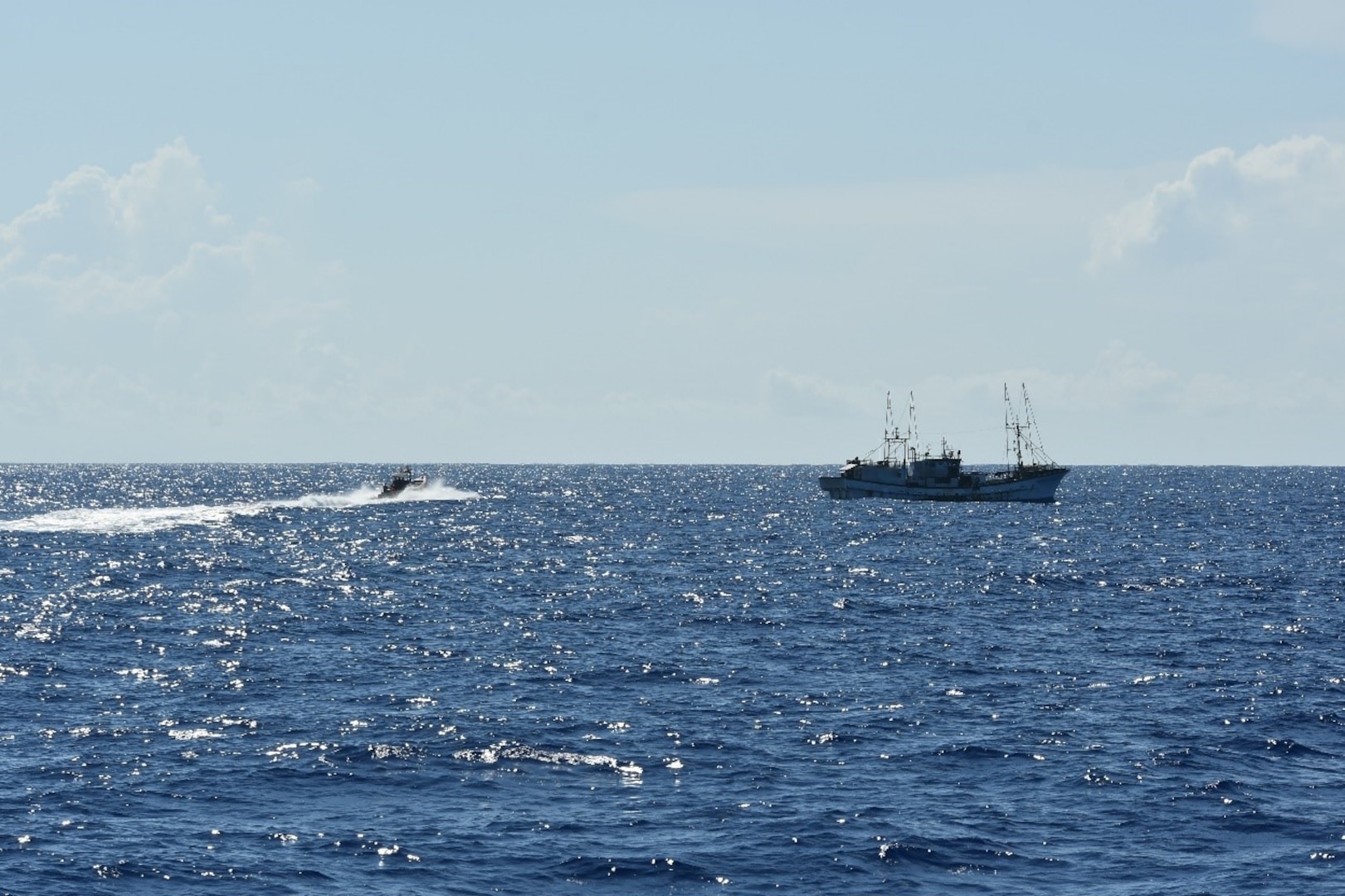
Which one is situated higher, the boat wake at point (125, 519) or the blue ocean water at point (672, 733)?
the boat wake at point (125, 519)

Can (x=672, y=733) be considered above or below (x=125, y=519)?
below

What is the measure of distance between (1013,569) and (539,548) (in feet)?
146

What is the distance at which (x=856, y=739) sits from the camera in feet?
152

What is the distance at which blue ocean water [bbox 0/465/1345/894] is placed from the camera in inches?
1326

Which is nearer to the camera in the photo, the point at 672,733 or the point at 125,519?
the point at 672,733

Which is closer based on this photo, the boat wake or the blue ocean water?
the blue ocean water

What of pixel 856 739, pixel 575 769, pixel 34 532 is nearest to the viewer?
pixel 575 769

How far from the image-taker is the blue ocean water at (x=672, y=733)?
33.7 metres

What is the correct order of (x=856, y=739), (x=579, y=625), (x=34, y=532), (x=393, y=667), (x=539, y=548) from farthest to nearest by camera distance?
(x=34, y=532)
(x=539, y=548)
(x=579, y=625)
(x=393, y=667)
(x=856, y=739)

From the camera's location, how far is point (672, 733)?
4706 cm

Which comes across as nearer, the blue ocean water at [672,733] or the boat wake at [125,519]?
the blue ocean water at [672,733]

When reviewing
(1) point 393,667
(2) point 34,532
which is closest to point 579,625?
(1) point 393,667

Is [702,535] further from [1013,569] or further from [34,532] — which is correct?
[34,532]

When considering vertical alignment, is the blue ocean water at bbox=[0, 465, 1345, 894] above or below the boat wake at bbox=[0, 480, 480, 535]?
below
